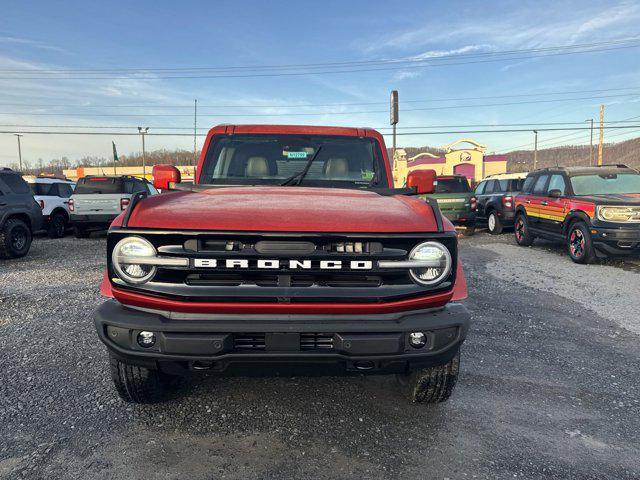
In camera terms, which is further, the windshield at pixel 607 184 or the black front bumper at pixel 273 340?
the windshield at pixel 607 184

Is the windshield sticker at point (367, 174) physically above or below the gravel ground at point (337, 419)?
above

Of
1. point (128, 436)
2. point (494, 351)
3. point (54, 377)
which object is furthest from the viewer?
point (494, 351)

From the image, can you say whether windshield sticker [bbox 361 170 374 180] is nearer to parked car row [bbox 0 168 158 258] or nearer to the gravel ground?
the gravel ground

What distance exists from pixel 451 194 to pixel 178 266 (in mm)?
11577

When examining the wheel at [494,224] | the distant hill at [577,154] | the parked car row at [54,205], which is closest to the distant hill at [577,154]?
the distant hill at [577,154]

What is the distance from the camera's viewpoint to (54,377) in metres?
3.34

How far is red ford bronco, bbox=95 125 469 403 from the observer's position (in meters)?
2.12

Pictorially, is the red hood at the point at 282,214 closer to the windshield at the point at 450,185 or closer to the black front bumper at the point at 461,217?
the black front bumper at the point at 461,217

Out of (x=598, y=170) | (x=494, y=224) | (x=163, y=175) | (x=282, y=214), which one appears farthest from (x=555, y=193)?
(x=282, y=214)

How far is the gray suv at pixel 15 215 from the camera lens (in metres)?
8.54

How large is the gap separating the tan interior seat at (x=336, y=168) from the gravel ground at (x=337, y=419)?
65.3 inches

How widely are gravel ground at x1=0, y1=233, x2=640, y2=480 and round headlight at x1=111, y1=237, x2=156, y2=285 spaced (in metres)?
0.99

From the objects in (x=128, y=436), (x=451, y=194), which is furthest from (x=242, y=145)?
(x=451, y=194)

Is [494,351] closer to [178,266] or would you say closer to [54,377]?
[178,266]
